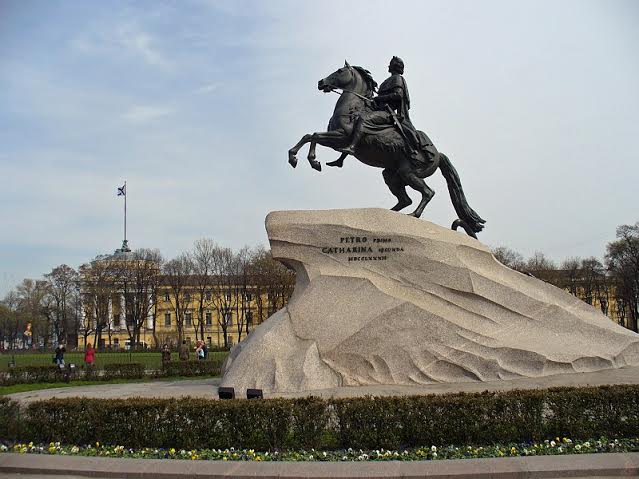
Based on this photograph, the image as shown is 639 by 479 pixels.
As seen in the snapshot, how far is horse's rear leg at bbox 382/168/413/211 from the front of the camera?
47.1ft

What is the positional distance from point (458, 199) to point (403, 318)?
413 cm

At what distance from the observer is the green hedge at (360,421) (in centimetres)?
724

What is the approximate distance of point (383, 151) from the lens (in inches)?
538

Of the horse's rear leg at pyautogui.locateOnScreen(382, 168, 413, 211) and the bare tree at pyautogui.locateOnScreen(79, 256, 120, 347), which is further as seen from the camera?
the bare tree at pyautogui.locateOnScreen(79, 256, 120, 347)

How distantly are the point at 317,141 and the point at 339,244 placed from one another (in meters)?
2.38

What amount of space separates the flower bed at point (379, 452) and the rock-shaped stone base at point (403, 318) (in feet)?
12.5

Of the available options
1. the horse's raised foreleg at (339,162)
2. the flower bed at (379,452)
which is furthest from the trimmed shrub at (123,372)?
the flower bed at (379,452)

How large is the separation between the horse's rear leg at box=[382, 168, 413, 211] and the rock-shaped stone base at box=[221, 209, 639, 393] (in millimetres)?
1928

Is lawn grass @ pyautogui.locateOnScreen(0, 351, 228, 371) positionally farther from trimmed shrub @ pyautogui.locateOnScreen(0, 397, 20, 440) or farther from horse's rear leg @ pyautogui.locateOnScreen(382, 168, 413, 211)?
trimmed shrub @ pyautogui.locateOnScreen(0, 397, 20, 440)

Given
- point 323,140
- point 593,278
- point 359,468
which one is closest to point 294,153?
point 323,140

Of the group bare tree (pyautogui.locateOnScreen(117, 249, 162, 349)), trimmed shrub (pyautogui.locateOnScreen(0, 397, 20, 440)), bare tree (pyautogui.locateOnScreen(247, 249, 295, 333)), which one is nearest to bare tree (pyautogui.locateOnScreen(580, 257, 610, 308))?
bare tree (pyautogui.locateOnScreen(247, 249, 295, 333))

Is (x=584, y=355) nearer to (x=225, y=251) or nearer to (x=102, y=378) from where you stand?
(x=102, y=378)

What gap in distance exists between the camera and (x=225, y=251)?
56.6 metres

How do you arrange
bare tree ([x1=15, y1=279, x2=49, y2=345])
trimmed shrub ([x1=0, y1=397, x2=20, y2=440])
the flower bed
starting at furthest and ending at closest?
bare tree ([x1=15, y1=279, x2=49, y2=345]), trimmed shrub ([x1=0, y1=397, x2=20, y2=440]), the flower bed
